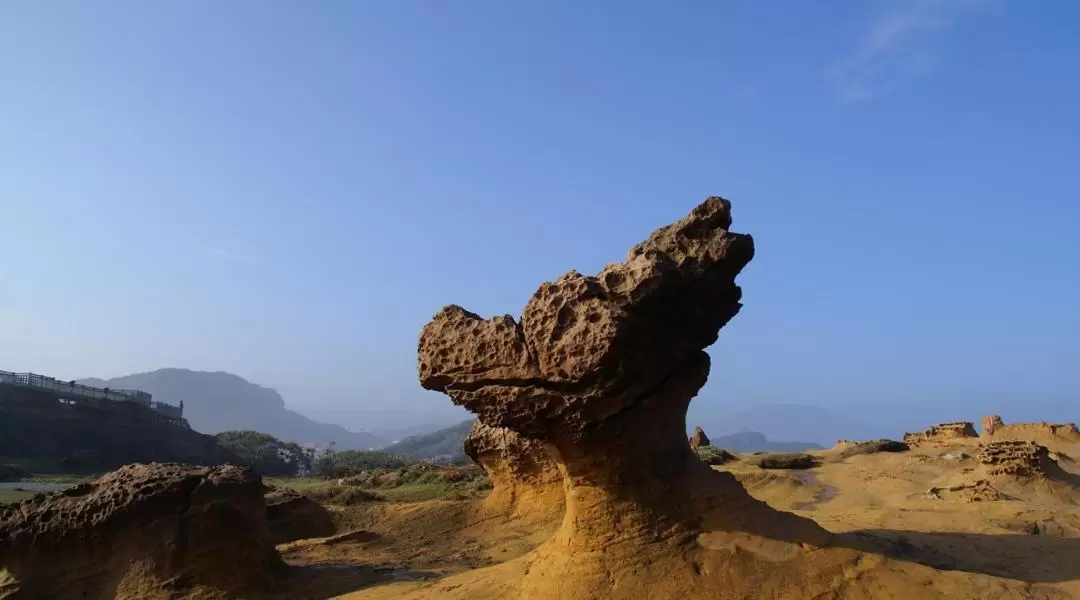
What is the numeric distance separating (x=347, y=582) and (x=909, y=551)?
565cm

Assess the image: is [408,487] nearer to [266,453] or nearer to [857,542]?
[857,542]

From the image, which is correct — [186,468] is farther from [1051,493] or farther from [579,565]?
[1051,493]

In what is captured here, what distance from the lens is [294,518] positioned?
34.6 ft

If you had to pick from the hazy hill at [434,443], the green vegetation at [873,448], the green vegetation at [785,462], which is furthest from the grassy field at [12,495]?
the hazy hill at [434,443]

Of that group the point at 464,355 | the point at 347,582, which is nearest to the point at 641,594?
the point at 464,355

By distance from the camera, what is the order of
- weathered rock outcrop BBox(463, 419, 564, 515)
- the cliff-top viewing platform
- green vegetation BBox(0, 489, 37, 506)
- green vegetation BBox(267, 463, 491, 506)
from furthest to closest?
the cliff-top viewing platform
green vegetation BBox(267, 463, 491, 506)
green vegetation BBox(0, 489, 37, 506)
weathered rock outcrop BBox(463, 419, 564, 515)

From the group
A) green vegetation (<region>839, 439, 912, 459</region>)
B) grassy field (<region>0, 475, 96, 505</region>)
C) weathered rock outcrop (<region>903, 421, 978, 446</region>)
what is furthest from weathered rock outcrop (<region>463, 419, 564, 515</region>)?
weathered rock outcrop (<region>903, 421, 978, 446</region>)

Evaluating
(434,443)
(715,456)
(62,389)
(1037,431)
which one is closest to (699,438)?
(715,456)

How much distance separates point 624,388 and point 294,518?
7240 millimetres

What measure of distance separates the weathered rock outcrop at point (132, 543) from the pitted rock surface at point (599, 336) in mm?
3484

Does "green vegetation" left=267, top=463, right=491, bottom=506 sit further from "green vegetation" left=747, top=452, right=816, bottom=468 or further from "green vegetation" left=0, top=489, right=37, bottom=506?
"green vegetation" left=747, top=452, right=816, bottom=468

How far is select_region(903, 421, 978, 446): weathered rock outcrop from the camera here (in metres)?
21.9

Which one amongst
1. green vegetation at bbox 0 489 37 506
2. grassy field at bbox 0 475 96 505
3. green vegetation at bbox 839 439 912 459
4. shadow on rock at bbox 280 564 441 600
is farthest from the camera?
green vegetation at bbox 839 439 912 459

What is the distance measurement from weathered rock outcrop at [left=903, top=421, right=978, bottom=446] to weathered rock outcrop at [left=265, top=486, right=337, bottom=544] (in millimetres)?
18404
